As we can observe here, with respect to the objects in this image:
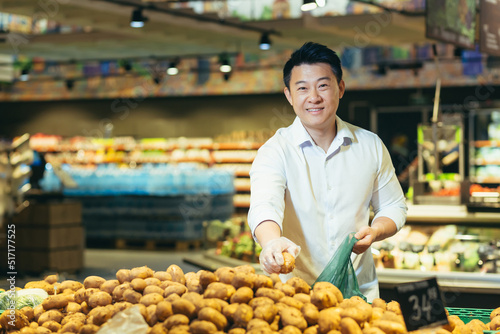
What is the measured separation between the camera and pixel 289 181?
235 cm

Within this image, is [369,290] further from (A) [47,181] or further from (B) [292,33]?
(A) [47,181]

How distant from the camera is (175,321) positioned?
5.42 feet

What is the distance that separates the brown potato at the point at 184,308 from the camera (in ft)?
5.56

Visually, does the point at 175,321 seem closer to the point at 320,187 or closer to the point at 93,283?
the point at 93,283

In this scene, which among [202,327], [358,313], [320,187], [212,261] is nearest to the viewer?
[202,327]

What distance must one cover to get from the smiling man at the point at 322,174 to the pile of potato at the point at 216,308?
448 mm

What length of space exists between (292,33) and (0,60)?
6.83 metres

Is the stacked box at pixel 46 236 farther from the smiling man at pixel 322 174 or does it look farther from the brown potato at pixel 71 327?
the brown potato at pixel 71 327

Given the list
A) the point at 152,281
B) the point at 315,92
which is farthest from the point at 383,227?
the point at 152,281

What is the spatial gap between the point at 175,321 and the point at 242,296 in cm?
20

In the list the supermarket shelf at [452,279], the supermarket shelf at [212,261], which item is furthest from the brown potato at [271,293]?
the supermarket shelf at [212,261]

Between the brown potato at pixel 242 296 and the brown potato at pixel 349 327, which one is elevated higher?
the brown potato at pixel 242 296

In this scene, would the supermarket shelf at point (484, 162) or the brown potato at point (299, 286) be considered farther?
the supermarket shelf at point (484, 162)

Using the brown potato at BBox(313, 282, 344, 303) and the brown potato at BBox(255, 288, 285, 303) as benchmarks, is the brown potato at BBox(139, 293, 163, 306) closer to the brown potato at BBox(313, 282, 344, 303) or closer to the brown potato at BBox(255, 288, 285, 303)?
the brown potato at BBox(255, 288, 285, 303)
